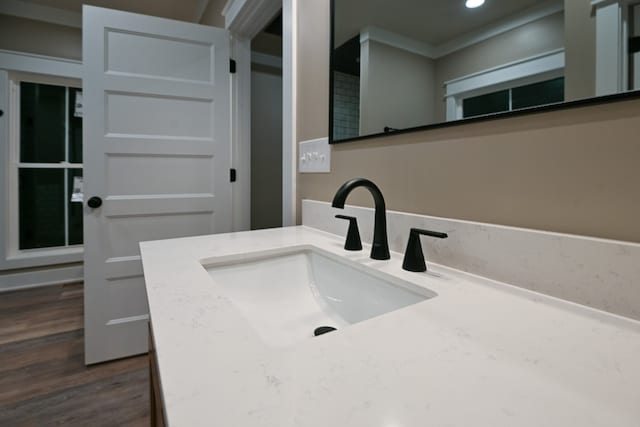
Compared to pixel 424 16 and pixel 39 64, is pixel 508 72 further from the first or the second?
pixel 39 64

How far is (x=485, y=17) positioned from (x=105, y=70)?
5.81 feet

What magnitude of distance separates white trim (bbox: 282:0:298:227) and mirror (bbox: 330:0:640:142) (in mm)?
298

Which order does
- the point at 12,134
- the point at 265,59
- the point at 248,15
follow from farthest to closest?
the point at 265,59 → the point at 12,134 → the point at 248,15

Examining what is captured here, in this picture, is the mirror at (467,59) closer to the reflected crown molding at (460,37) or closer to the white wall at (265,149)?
the reflected crown molding at (460,37)

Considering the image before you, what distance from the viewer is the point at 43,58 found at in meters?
2.56

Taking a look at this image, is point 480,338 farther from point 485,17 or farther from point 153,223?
point 153,223

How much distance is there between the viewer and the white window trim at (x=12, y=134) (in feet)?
8.02

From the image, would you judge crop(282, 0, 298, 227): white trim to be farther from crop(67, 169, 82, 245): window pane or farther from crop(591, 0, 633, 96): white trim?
crop(67, 169, 82, 245): window pane

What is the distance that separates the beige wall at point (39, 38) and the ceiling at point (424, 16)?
289cm

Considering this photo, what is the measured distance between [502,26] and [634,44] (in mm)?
223

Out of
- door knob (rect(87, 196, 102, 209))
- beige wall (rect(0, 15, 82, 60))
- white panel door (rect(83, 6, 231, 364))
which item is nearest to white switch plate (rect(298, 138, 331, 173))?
white panel door (rect(83, 6, 231, 364))

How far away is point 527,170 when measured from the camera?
563 millimetres

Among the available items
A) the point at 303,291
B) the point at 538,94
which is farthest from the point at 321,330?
the point at 538,94

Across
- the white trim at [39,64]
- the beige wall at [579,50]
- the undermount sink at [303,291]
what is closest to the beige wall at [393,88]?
the beige wall at [579,50]
